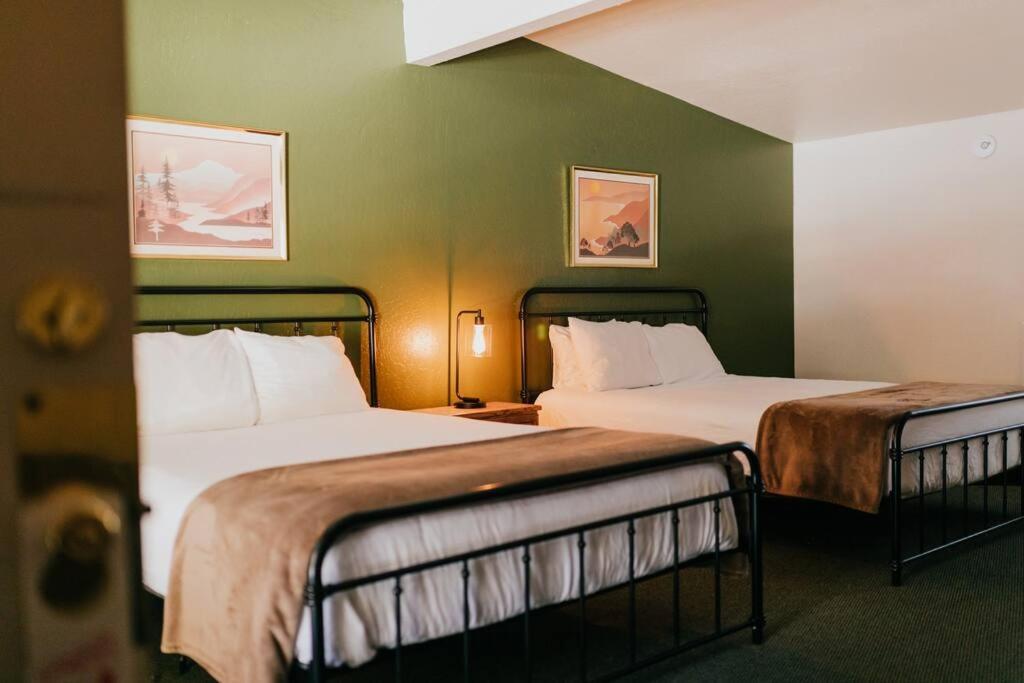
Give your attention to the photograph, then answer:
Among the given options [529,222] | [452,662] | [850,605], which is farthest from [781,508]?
[452,662]

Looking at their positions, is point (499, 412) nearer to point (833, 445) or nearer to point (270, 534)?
point (833, 445)

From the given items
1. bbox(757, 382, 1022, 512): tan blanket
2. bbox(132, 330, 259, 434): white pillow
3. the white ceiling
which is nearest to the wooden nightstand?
bbox(132, 330, 259, 434): white pillow

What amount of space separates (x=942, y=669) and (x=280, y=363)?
2.50m

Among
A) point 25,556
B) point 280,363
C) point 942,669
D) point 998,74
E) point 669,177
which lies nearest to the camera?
point 25,556

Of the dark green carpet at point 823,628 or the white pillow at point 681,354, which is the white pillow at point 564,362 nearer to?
the white pillow at point 681,354

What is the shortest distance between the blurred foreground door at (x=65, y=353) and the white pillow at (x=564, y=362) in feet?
15.1

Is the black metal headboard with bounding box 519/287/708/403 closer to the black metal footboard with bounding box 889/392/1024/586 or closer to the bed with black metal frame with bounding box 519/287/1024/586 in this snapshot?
the bed with black metal frame with bounding box 519/287/1024/586

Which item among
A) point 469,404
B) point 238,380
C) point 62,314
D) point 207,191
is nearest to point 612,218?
point 469,404

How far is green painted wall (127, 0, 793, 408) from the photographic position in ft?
12.9

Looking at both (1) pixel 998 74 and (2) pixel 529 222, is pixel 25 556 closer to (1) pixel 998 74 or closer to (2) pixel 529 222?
(2) pixel 529 222

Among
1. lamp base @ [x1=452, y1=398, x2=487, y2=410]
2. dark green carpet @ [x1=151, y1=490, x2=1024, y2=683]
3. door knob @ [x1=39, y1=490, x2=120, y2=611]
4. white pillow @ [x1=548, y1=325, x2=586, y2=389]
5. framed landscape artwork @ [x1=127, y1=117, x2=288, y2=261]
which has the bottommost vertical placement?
dark green carpet @ [x1=151, y1=490, x2=1024, y2=683]

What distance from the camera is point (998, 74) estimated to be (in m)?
5.11

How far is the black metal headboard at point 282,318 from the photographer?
12.2ft

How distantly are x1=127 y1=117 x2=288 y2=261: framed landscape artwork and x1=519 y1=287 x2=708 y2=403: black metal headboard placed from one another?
149cm
